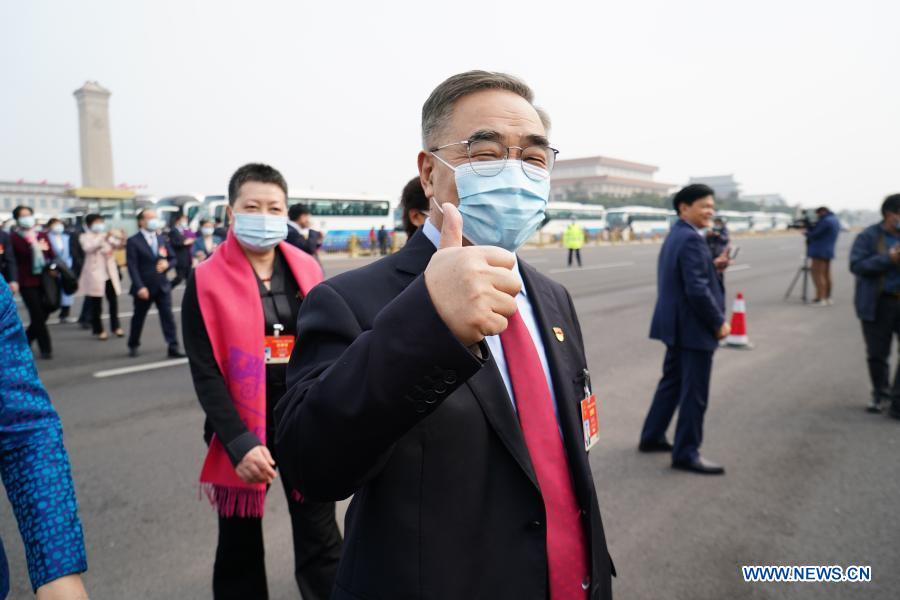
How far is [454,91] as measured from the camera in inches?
52.0

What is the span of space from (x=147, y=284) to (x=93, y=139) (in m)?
78.6

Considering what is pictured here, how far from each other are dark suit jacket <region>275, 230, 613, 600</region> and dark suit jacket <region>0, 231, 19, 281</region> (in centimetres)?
796

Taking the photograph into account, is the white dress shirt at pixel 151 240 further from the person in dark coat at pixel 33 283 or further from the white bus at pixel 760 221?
the white bus at pixel 760 221

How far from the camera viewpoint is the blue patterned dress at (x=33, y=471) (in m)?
1.12

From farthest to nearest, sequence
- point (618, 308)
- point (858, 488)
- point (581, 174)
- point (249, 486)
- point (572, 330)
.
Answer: point (581, 174) → point (618, 308) → point (858, 488) → point (249, 486) → point (572, 330)

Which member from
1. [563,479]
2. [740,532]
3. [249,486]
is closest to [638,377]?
[740,532]

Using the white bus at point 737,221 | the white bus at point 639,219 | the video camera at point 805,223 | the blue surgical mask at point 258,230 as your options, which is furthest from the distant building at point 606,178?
the blue surgical mask at point 258,230

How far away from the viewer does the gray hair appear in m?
1.31

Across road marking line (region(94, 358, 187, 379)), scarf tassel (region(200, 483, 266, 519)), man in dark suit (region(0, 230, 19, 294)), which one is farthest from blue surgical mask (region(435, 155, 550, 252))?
man in dark suit (region(0, 230, 19, 294))

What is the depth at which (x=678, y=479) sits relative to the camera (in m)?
3.88

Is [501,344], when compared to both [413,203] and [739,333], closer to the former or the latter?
[413,203]

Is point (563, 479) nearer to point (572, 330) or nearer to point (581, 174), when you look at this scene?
point (572, 330)

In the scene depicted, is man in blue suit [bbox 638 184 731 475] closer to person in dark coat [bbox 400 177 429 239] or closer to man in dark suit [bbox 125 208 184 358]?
person in dark coat [bbox 400 177 429 239]

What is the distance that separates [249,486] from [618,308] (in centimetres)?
986
